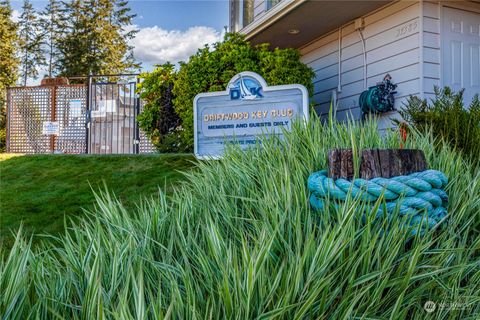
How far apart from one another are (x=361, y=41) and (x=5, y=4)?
1878cm

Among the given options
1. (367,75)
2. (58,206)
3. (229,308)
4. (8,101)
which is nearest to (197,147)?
(58,206)

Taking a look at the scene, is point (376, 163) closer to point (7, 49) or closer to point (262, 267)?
point (262, 267)

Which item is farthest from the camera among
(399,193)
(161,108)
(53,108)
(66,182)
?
(53,108)

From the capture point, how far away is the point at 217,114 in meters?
4.39

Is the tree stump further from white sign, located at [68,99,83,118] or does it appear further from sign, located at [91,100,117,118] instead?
white sign, located at [68,99,83,118]

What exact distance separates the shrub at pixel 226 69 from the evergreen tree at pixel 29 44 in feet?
56.7

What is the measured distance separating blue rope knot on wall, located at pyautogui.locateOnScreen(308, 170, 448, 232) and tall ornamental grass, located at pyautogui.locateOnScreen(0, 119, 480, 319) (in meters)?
0.06

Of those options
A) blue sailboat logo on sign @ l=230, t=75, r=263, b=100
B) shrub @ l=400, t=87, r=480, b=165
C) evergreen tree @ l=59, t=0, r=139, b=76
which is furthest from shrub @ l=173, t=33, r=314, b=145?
evergreen tree @ l=59, t=0, r=139, b=76

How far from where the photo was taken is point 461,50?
5.30 meters

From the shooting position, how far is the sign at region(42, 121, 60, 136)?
11273mm

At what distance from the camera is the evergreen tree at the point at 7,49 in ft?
58.6

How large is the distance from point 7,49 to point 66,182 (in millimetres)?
16210

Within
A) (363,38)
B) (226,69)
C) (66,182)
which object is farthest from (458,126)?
(66,182)

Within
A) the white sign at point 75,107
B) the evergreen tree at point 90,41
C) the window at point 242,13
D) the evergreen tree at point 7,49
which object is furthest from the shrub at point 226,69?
the evergreen tree at point 90,41
